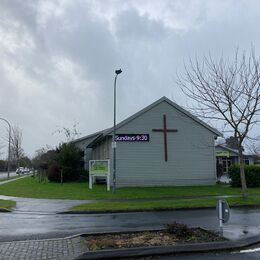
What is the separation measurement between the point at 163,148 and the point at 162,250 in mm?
25122

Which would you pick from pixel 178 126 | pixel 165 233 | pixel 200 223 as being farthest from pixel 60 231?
pixel 178 126

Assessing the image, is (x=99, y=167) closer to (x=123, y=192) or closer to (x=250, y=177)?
(x=123, y=192)

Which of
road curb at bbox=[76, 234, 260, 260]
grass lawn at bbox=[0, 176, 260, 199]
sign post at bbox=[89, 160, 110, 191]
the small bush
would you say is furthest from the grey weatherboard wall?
road curb at bbox=[76, 234, 260, 260]

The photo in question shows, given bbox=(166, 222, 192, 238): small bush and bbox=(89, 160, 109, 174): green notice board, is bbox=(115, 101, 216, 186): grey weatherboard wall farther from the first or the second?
Result: bbox=(166, 222, 192, 238): small bush

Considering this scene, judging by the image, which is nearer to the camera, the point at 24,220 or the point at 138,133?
the point at 24,220

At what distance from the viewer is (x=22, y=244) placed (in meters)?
9.26

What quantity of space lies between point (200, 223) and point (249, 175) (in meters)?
20.4

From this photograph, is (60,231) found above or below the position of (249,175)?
below

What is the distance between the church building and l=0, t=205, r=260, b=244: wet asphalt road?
15280 millimetres

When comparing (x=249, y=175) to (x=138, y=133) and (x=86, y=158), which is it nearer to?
(x=138, y=133)

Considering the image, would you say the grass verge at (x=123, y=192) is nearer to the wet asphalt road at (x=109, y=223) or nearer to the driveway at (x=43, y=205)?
the driveway at (x=43, y=205)

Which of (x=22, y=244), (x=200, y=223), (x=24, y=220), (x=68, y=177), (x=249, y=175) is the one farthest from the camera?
(x=68, y=177)

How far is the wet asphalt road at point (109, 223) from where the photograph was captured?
36.5 ft

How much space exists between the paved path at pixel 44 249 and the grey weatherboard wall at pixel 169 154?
22867 millimetres
